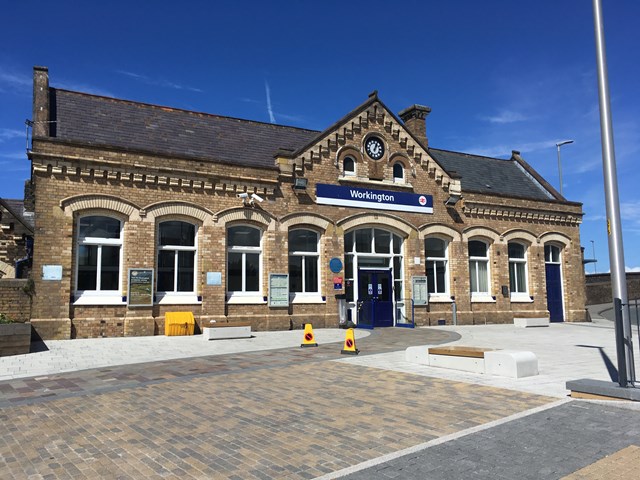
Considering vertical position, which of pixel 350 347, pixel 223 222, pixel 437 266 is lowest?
pixel 350 347

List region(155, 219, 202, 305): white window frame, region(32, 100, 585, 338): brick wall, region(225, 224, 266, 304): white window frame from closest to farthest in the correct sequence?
region(32, 100, 585, 338): brick wall, region(155, 219, 202, 305): white window frame, region(225, 224, 266, 304): white window frame

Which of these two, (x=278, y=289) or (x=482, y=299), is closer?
(x=278, y=289)

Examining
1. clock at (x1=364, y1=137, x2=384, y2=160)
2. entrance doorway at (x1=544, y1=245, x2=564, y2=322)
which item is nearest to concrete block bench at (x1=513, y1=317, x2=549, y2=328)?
entrance doorway at (x1=544, y1=245, x2=564, y2=322)

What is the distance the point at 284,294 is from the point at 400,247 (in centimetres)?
582

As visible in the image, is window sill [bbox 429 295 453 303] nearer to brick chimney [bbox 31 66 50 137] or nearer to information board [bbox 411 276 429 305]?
information board [bbox 411 276 429 305]

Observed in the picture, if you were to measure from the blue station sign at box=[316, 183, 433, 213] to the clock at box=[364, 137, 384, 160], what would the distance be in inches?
60.9

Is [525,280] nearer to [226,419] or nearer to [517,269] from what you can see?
[517,269]

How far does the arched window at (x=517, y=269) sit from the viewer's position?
78.9 feet

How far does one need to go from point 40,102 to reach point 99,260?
5644mm

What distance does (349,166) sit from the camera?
20406 mm

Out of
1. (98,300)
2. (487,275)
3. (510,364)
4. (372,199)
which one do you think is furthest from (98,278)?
(487,275)

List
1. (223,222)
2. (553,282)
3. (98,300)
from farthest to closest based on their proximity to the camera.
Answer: (553,282) → (223,222) → (98,300)

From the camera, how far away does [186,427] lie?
592cm

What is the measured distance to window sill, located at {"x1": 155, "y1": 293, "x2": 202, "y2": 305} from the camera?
53.9 feet
